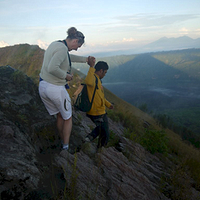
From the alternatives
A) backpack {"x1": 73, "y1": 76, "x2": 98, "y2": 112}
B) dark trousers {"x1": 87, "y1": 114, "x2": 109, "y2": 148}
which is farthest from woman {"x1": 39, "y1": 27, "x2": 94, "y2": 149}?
dark trousers {"x1": 87, "y1": 114, "x2": 109, "y2": 148}

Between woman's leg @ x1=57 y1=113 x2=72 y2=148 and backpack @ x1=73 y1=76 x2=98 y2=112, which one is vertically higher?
backpack @ x1=73 y1=76 x2=98 y2=112

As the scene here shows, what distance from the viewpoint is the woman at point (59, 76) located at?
2.66 meters

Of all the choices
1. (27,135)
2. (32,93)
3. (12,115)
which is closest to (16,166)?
(27,135)

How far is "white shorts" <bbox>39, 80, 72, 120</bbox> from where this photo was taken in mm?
2791

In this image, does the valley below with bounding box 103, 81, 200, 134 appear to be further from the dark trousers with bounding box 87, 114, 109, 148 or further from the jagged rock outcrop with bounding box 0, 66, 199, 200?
the dark trousers with bounding box 87, 114, 109, 148

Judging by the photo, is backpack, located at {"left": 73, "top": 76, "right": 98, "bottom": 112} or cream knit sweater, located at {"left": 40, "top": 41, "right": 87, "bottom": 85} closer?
cream knit sweater, located at {"left": 40, "top": 41, "right": 87, "bottom": 85}

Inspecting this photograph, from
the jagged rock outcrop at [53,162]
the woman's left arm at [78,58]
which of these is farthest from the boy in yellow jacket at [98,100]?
the jagged rock outcrop at [53,162]

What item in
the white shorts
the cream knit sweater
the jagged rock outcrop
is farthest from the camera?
the white shorts

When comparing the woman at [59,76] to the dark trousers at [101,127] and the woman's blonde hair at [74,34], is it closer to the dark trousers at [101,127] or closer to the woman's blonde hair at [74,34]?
the woman's blonde hair at [74,34]

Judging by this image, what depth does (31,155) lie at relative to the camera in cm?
264

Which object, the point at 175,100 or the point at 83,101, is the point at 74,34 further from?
the point at 175,100

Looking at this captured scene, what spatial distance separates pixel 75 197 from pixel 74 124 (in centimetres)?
251

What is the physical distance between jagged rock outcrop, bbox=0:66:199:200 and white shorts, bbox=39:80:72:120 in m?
0.66

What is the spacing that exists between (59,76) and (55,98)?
36 cm
